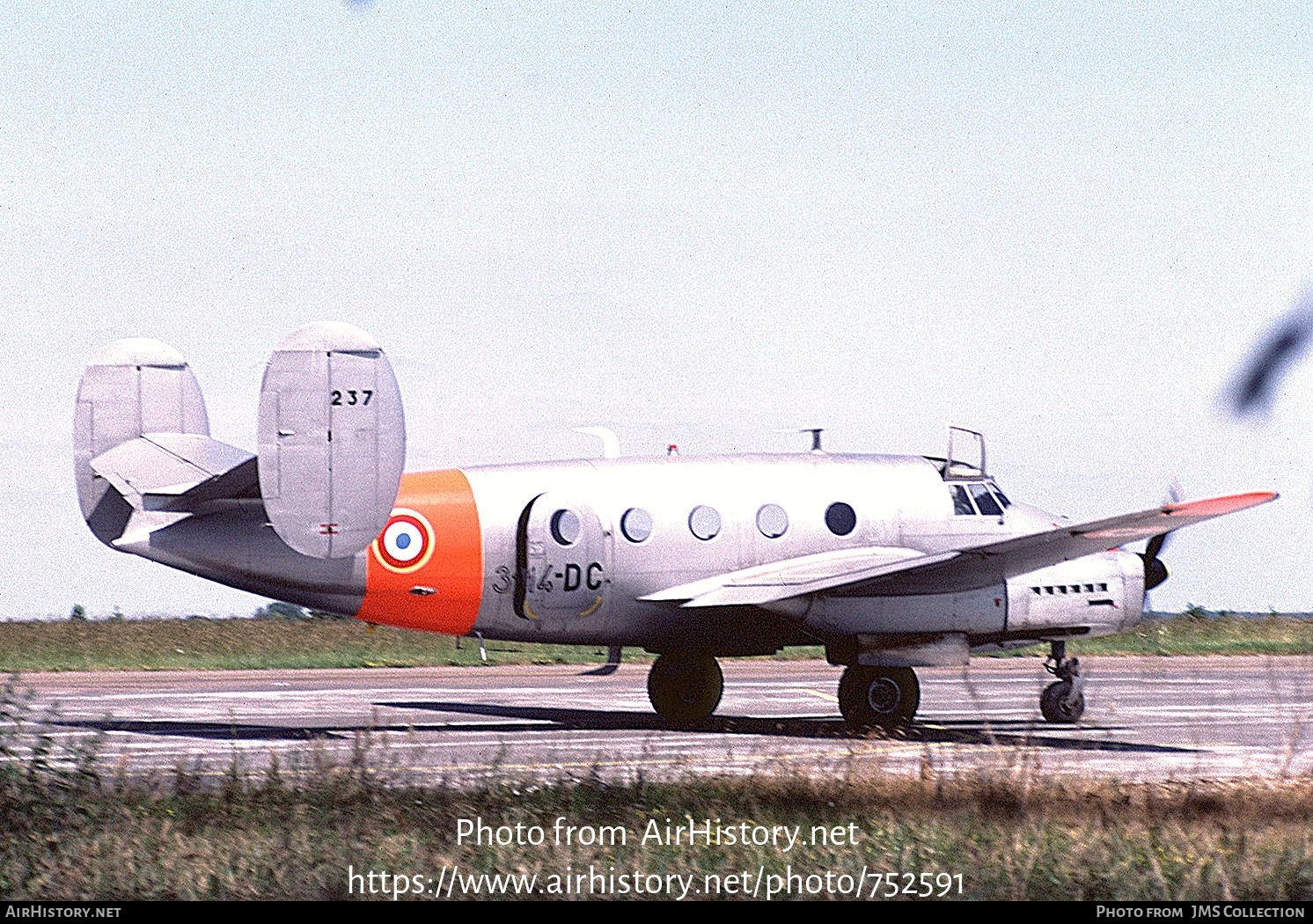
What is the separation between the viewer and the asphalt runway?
18.2 meters

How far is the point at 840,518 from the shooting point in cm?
2458

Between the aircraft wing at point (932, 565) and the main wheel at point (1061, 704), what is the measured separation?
7.34ft

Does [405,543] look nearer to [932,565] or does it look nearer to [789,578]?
[789,578]

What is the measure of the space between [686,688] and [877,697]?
295 centimetres

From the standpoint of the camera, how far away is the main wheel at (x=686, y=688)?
2495 centimetres

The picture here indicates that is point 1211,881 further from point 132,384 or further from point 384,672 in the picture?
point 384,672

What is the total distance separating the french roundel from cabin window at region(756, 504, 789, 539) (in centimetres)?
462

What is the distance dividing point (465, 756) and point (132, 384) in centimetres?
843

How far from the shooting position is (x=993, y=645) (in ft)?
79.1

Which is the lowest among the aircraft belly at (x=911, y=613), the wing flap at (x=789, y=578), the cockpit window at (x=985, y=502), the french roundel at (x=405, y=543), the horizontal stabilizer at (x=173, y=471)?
the aircraft belly at (x=911, y=613)

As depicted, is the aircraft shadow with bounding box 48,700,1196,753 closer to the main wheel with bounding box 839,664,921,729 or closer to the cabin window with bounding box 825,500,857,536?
the main wheel with bounding box 839,664,921,729

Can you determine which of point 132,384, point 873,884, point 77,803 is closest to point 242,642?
point 132,384

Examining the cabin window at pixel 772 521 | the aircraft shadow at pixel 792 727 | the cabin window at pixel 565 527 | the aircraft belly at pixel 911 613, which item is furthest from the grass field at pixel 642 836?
the cabin window at pixel 772 521

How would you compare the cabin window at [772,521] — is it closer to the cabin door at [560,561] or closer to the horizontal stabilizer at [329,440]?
the cabin door at [560,561]
